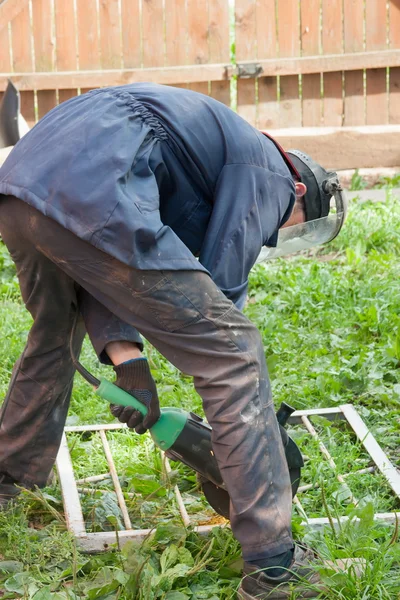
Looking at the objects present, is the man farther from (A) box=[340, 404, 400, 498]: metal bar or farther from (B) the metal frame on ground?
(A) box=[340, 404, 400, 498]: metal bar

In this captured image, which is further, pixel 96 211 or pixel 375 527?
pixel 375 527

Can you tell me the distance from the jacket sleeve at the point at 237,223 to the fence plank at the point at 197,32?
17.8 ft

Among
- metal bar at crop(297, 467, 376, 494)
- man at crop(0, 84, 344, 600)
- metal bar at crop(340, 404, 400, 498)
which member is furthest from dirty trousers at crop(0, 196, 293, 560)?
metal bar at crop(340, 404, 400, 498)

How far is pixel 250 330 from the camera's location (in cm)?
275

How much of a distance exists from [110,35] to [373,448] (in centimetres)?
526

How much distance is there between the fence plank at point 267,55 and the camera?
788 cm

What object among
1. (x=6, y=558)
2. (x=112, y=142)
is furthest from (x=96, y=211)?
(x=6, y=558)

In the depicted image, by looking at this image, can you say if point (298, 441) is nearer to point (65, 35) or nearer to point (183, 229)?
point (183, 229)

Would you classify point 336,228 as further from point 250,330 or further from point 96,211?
point 96,211

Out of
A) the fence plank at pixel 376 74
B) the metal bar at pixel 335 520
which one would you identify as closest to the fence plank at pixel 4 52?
the fence plank at pixel 376 74

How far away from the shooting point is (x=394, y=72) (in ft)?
26.6

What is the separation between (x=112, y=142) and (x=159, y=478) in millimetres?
1629

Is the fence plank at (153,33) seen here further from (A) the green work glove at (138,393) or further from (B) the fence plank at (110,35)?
(A) the green work glove at (138,393)

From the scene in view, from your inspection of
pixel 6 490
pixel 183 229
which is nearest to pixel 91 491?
pixel 6 490
